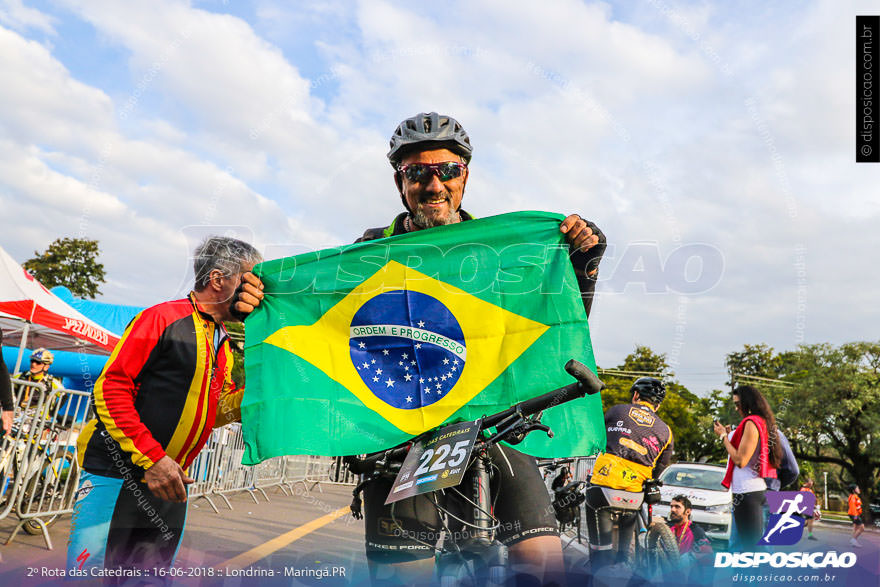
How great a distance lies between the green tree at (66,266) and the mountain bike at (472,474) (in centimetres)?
3253

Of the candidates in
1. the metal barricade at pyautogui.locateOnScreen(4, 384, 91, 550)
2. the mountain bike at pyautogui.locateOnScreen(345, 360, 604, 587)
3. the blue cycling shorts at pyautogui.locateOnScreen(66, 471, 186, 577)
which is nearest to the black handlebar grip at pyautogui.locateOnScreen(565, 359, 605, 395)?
the mountain bike at pyautogui.locateOnScreen(345, 360, 604, 587)

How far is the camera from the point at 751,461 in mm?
7016

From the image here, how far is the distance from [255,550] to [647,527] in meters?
4.02

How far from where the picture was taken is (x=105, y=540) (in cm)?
326

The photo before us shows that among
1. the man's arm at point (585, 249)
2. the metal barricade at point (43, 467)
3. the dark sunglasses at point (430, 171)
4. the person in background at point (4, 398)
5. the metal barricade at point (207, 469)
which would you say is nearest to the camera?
the man's arm at point (585, 249)

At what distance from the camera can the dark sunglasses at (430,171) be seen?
11.9 feet

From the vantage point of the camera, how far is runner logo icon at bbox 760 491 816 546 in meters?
6.82

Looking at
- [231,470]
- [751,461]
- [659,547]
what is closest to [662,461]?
[659,547]

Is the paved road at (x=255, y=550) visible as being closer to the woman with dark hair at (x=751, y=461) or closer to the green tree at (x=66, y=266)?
the woman with dark hair at (x=751, y=461)

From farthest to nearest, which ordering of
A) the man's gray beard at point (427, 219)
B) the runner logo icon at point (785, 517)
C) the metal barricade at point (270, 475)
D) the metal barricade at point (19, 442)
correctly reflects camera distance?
the metal barricade at point (270, 475) < the runner logo icon at point (785, 517) < the metal barricade at point (19, 442) < the man's gray beard at point (427, 219)

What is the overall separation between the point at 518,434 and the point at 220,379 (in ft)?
5.84

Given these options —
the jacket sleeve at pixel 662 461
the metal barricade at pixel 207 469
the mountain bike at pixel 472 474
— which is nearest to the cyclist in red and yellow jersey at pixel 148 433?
the mountain bike at pixel 472 474

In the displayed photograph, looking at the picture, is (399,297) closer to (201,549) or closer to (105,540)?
(105,540)

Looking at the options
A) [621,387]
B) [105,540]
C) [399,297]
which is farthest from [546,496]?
[621,387]
